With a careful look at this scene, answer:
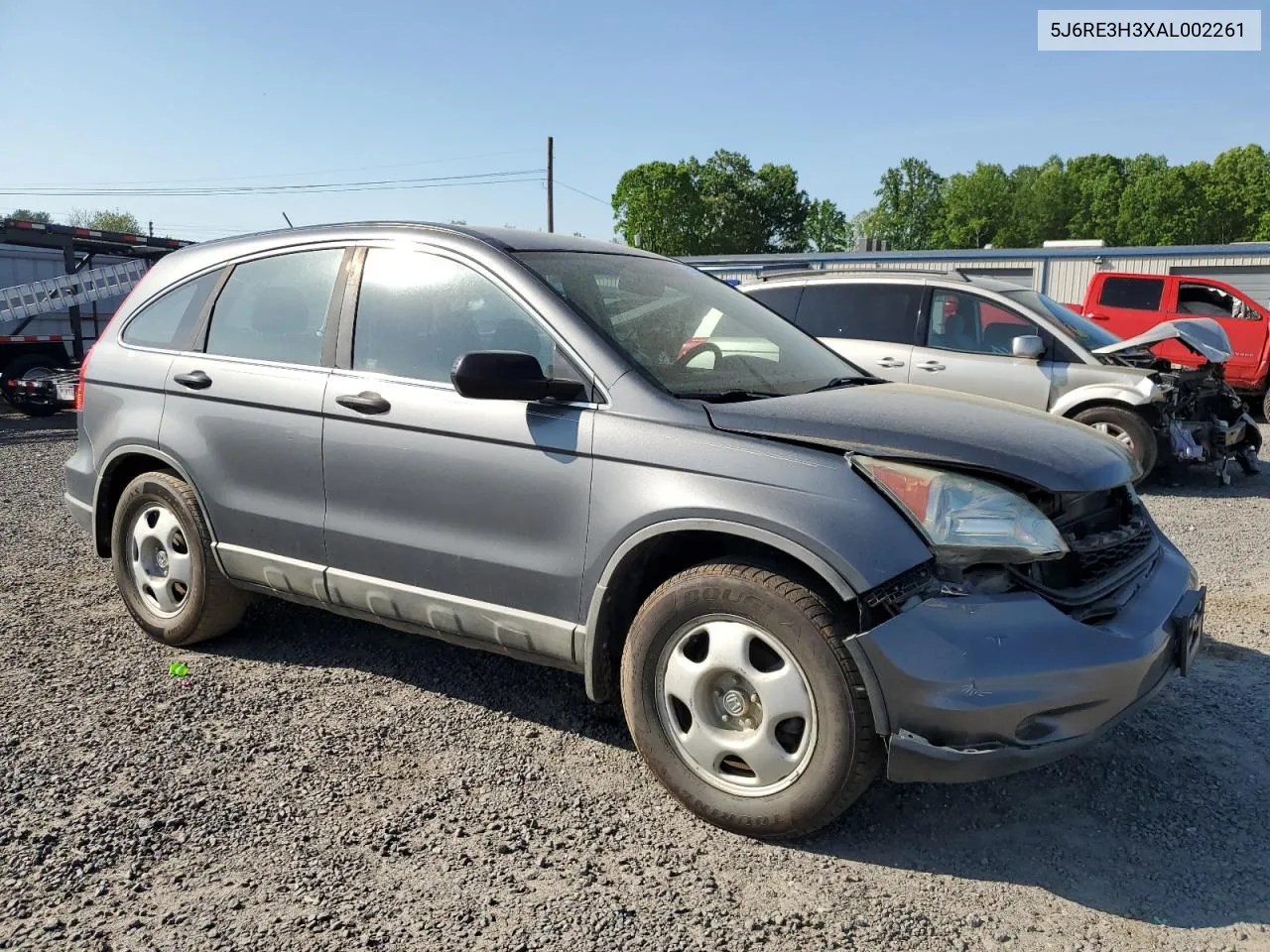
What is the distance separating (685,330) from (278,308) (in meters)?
1.70

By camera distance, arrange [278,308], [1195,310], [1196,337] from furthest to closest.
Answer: [1195,310] < [1196,337] < [278,308]

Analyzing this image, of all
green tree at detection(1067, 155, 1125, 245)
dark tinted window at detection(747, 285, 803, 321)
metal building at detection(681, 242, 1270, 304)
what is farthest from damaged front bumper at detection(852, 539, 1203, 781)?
green tree at detection(1067, 155, 1125, 245)

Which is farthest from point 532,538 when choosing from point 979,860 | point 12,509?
point 12,509

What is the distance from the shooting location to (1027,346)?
772cm

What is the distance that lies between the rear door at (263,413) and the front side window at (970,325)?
6.02 metres

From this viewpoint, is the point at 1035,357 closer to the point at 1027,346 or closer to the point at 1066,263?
the point at 1027,346

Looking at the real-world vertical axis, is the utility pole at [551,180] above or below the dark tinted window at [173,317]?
above

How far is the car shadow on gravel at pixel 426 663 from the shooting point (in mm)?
3713

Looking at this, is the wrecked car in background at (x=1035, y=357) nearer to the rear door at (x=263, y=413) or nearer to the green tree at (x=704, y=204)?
the rear door at (x=263, y=413)

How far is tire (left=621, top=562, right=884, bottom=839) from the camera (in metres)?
2.62

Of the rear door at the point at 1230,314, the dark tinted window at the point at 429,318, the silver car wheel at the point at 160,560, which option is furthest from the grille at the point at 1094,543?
the rear door at the point at 1230,314

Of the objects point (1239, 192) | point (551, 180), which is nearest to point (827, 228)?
point (1239, 192)

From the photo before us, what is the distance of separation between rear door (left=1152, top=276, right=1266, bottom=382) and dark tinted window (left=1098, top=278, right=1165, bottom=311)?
8.6 inches

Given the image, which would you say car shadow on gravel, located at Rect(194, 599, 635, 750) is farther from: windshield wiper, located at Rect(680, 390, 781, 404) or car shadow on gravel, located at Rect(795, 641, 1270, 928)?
windshield wiper, located at Rect(680, 390, 781, 404)
